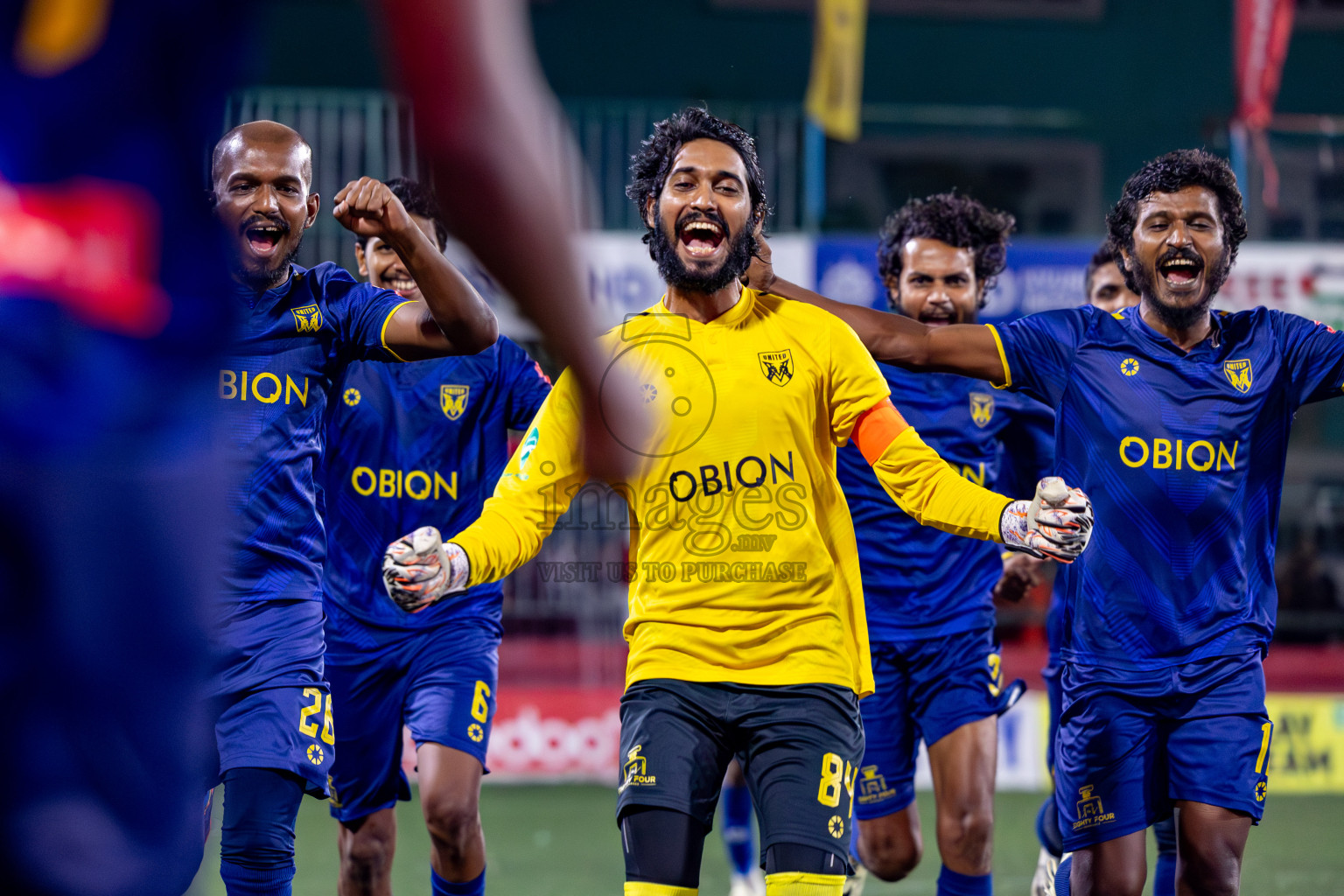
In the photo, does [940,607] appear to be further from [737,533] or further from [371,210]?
[371,210]

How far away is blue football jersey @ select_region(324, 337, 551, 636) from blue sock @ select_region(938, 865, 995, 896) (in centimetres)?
180

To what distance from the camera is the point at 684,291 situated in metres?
3.69

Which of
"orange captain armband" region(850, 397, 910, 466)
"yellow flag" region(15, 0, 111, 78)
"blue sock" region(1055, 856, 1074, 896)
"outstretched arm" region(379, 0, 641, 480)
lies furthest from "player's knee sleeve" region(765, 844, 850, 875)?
"yellow flag" region(15, 0, 111, 78)

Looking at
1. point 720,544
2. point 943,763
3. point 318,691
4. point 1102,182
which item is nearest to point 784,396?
point 720,544

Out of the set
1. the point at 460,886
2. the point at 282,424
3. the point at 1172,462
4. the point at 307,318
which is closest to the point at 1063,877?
the point at 1172,462

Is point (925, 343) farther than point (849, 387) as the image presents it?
Yes

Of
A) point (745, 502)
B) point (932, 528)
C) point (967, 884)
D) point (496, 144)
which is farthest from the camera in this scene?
point (932, 528)

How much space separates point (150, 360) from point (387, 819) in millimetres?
3865

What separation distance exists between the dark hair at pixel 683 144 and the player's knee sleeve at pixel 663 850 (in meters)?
1.55

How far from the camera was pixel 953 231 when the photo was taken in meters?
5.56

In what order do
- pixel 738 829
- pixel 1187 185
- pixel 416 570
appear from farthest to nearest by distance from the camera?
Answer: 1. pixel 738 829
2. pixel 1187 185
3. pixel 416 570

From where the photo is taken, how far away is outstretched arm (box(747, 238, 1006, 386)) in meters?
4.08

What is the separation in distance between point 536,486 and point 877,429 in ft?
2.76

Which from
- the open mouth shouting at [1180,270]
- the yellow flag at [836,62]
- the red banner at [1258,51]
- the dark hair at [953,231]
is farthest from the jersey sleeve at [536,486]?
the red banner at [1258,51]
